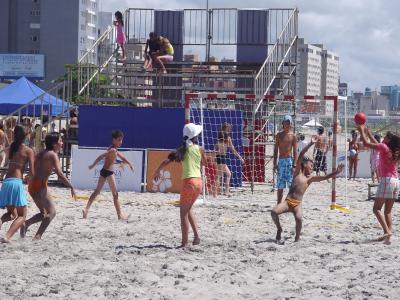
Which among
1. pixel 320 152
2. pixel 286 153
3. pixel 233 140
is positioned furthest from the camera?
pixel 320 152

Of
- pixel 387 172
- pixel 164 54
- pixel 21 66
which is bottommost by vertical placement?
pixel 387 172

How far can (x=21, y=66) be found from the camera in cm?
8238

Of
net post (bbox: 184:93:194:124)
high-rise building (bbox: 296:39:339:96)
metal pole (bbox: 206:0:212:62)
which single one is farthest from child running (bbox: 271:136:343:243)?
high-rise building (bbox: 296:39:339:96)

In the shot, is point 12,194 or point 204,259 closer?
point 204,259

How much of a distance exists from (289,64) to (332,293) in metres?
16.8

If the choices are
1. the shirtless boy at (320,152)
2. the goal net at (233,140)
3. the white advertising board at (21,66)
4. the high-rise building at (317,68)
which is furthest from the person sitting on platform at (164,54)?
the high-rise building at (317,68)

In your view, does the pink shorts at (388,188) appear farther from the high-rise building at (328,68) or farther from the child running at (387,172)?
the high-rise building at (328,68)

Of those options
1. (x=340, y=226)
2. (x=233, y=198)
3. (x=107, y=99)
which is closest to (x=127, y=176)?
(x=233, y=198)

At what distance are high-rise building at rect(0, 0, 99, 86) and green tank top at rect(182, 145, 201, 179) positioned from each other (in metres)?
86.4

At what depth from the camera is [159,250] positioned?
32.2 feet

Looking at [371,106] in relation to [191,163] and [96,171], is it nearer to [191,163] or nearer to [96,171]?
[96,171]

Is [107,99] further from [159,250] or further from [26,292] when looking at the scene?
[26,292]

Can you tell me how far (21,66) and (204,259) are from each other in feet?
249

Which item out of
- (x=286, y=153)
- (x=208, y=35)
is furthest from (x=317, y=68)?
(x=286, y=153)
